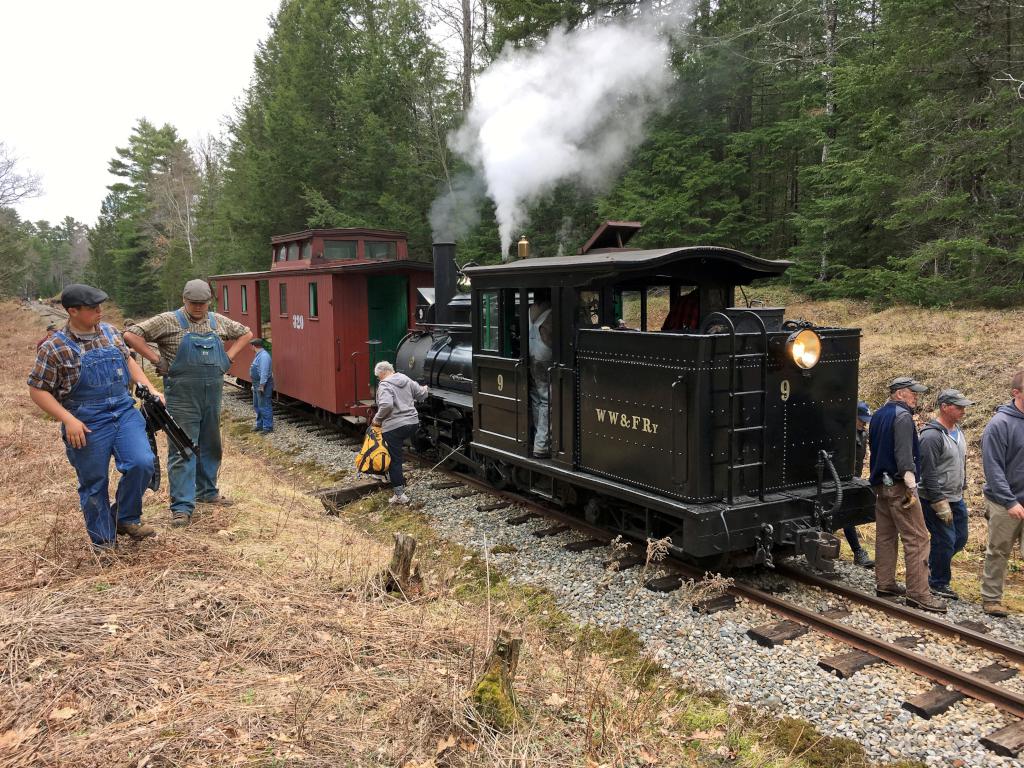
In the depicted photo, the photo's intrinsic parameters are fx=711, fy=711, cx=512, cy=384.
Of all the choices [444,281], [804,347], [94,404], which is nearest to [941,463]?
[804,347]

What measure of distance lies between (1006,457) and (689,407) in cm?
241

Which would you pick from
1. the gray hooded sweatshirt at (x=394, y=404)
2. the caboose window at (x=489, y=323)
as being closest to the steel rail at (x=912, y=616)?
the caboose window at (x=489, y=323)

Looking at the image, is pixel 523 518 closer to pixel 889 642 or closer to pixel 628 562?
pixel 628 562

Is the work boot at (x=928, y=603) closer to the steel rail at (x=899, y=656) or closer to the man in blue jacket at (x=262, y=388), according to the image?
the steel rail at (x=899, y=656)

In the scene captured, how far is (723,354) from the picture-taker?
552 centimetres

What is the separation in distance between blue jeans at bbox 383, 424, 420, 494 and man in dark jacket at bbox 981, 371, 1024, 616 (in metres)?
6.08

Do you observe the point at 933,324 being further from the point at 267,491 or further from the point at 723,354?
Answer: the point at 267,491

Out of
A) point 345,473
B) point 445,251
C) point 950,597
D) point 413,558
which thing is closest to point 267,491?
point 345,473

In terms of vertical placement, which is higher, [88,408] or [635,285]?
[635,285]

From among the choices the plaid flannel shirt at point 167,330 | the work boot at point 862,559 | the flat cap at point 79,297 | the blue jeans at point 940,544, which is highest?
the flat cap at point 79,297

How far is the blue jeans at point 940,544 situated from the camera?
19.0ft

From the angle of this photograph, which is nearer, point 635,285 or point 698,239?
point 635,285

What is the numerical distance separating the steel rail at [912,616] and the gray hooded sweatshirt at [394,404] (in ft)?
15.6

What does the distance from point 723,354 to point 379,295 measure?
8774 millimetres
